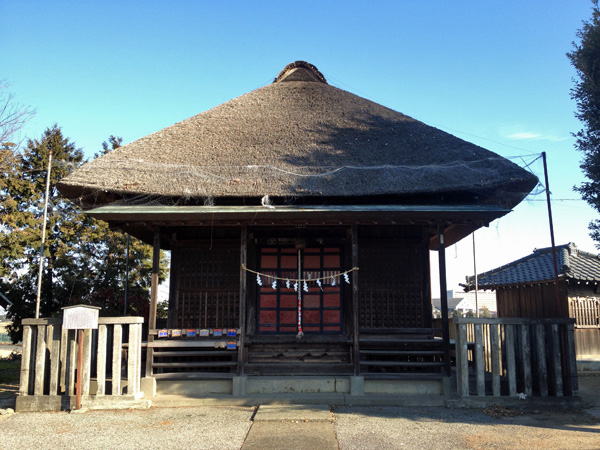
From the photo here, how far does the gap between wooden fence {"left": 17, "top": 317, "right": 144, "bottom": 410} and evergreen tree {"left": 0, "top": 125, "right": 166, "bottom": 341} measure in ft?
31.0

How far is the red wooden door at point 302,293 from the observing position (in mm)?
9922

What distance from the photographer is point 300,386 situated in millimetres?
8281

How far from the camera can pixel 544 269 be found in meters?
14.6

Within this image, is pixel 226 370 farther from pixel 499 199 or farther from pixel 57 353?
pixel 499 199

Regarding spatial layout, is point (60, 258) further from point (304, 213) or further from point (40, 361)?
point (304, 213)

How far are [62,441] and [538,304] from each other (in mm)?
13167

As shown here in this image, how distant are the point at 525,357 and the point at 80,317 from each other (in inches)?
297

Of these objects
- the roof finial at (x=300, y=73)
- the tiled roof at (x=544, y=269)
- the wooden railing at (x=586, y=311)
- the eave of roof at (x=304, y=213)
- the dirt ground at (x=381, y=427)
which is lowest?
the dirt ground at (x=381, y=427)

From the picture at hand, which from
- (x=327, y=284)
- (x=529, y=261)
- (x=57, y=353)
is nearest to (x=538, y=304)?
(x=529, y=261)

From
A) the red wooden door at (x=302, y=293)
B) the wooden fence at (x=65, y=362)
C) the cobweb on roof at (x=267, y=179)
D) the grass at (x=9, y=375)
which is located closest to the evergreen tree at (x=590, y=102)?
the cobweb on roof at (x=267, y=179)

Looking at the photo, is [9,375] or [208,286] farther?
[9,375]

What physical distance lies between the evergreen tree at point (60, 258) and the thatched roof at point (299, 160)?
8.77 metres

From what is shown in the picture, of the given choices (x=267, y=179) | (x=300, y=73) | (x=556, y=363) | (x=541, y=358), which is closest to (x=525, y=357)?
(x=541, y=358)

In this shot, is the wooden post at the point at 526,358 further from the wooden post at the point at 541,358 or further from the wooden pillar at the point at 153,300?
the wooden pillar at the point at 153,300
